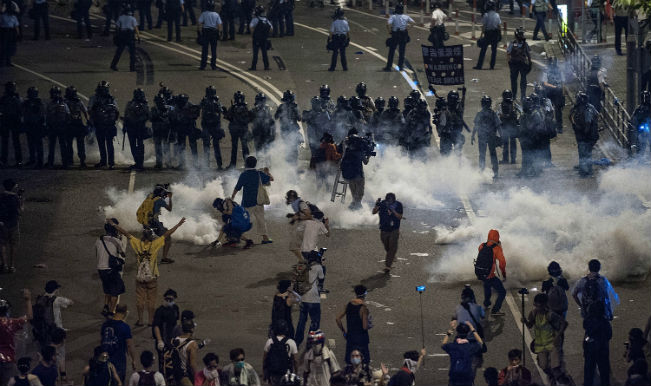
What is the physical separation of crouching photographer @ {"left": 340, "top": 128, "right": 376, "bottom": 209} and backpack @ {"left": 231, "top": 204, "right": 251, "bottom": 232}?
2.60 metres

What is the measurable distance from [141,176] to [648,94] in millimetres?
10255

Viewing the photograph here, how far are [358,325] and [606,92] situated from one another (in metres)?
17.5

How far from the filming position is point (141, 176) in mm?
28078

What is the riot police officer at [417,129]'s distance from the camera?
2836 centimetres

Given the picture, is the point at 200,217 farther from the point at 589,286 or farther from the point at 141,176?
the point at 589,286

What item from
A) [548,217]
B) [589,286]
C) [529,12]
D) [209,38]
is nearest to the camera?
[589,286]

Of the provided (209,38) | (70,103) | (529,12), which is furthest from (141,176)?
(529,12)

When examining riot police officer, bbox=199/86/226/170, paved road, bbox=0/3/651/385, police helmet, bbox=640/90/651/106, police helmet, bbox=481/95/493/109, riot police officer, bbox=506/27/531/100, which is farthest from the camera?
riot police officer, bbox=506/27/531/100

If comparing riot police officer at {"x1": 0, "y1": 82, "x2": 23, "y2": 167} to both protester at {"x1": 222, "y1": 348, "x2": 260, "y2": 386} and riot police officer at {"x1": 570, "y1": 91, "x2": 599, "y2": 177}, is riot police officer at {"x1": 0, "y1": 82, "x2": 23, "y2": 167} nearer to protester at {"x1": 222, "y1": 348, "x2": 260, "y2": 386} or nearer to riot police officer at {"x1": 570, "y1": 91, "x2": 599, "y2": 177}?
riot police officer at {"x1": 570, "y1": 91, "x2": 599, "y2": 177}

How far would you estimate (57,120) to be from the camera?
2833 cm

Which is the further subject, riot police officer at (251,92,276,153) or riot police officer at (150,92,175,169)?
riot police officer at (251,92,276,153)

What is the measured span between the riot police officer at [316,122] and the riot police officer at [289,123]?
0.41 meters

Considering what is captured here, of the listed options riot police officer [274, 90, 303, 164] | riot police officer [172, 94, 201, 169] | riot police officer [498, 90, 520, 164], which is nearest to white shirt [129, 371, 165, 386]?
riot police officer [172, 94, 201, 169]

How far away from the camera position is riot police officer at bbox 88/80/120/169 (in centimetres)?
2839
